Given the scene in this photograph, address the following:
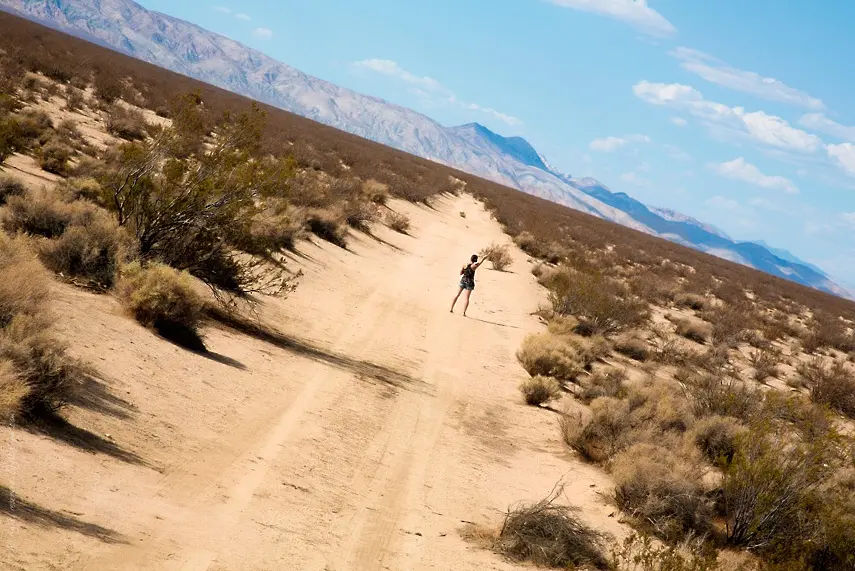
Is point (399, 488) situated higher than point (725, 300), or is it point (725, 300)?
point (725, 300)

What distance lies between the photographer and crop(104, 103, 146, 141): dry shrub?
98.1 feet

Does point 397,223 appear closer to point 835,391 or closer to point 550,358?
point 835,391

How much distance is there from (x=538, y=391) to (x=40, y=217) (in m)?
8.48

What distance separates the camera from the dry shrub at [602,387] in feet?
48.5

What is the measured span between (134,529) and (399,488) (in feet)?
10.9

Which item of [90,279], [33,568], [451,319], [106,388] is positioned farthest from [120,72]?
[33,568]

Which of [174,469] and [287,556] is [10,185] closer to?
[174,469]

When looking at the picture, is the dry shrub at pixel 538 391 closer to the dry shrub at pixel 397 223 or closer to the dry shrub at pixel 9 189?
the dry shrub at pixel 9 189

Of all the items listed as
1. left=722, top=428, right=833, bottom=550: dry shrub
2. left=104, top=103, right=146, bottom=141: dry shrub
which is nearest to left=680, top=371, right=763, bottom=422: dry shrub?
left=722, top=428, right=833, bottom=550: dry shrub

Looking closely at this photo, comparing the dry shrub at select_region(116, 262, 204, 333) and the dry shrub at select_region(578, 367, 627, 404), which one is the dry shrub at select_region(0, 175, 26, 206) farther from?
the dry shrub at select_region(578, 367, 627, 404)

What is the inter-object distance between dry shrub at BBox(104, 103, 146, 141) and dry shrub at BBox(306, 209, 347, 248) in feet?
29.0

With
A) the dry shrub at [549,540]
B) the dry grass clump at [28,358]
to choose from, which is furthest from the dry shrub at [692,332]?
the dry grass clump at [28,358]

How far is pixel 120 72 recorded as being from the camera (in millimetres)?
56844

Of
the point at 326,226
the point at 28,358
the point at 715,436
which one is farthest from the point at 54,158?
the point at 715,436
